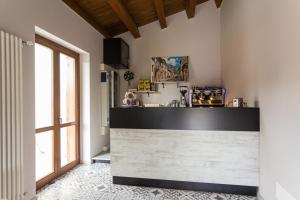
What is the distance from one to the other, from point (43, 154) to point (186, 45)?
12.8ft

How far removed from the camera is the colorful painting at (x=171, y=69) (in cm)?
500

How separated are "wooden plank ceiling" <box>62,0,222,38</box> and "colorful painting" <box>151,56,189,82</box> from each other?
0.89m

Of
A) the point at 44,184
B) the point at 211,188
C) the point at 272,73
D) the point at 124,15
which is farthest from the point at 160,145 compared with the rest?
the point at 124,15

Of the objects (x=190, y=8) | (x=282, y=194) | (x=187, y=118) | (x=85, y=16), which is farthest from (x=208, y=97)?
(x=85, y=16)

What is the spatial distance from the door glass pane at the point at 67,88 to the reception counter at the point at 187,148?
46.6 inches

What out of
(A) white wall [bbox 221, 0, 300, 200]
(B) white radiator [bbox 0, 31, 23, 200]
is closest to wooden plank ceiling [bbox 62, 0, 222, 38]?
(B) white radiator [bbox 0, 31, 23, 200]

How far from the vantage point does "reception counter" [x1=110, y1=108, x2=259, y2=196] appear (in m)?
2.67

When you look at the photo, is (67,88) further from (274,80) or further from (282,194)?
(282,194)

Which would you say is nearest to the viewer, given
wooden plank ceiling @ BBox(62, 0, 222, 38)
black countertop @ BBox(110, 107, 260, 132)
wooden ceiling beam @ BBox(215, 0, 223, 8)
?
black countertop @ BBox(110, 107, 260, 132)

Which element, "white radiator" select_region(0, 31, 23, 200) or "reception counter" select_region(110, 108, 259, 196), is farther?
"reception counter" select_region(110, 108, 259, 196)

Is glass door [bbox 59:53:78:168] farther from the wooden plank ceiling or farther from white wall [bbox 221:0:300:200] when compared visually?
white wall [bbox 221:0:300:200]

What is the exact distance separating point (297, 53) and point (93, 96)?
361 centimetres

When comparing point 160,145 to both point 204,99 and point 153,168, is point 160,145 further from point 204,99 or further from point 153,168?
point 204,99

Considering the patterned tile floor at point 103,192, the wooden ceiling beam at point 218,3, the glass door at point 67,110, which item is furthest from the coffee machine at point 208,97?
the wooden ceiling beam at point 218,3
